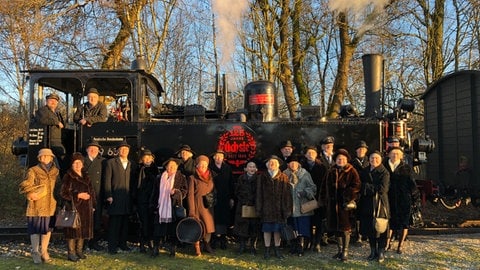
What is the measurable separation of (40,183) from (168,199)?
5.31 ft

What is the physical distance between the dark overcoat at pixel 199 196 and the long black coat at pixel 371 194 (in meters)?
2.03

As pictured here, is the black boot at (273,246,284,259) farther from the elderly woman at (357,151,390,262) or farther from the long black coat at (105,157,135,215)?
the long black coat at (105,157,135,215)

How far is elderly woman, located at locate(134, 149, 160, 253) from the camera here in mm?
6168

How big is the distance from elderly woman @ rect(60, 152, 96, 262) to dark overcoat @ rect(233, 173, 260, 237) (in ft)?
6.40

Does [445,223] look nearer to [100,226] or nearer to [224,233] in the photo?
[224,233]

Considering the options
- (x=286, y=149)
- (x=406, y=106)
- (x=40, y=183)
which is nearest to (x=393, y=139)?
(x=406, y=106)

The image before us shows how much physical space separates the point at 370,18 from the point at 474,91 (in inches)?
200

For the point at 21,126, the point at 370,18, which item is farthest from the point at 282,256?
the point at 21,126

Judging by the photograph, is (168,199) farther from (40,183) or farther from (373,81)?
(373,81)

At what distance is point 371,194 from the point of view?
18.5 ft

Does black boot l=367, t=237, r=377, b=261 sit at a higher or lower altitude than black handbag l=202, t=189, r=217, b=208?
lower

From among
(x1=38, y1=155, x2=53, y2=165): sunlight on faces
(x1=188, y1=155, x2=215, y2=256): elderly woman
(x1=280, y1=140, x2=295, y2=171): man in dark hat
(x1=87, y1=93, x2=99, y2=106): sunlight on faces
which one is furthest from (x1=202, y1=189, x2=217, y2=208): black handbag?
(x1=87, y1=93, x2=99, y2=106): sunlight on faces

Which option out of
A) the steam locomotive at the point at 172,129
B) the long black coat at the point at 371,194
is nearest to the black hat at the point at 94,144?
the steam locomotive at the point at 172,129

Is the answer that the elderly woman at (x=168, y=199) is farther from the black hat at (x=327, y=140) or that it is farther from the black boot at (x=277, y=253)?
the black hat at (x=327, y=140)
